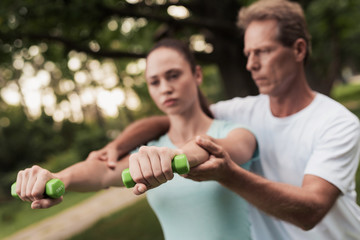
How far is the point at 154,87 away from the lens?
234cm

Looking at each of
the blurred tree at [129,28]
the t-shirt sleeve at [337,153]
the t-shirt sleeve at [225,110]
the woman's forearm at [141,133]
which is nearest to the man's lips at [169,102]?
the woman's forearm at [141,133]

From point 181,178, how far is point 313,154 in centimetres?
82

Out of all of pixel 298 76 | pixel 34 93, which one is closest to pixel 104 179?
pixel 298 76

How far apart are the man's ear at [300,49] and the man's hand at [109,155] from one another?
1456 mm

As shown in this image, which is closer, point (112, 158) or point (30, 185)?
point (30, 185)

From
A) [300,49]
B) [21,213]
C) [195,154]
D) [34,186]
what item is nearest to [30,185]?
[34,186]

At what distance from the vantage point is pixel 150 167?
137 centimetres

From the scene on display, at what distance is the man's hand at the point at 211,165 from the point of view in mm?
1604

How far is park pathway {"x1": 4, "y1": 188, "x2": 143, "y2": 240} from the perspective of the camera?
8.50m

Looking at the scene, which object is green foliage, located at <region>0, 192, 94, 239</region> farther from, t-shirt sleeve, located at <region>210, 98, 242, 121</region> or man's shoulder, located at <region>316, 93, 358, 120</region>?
man's shoulder, located at <region>316, 93, 358, 120</region>

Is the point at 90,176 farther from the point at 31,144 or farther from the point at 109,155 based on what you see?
the point at 31,144

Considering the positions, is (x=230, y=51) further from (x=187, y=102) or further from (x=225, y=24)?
(x=187, y=102)

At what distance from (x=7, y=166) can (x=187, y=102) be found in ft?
51.2

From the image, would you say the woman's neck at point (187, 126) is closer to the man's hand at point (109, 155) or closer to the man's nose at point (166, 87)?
the man's nose at point (166, 87)
